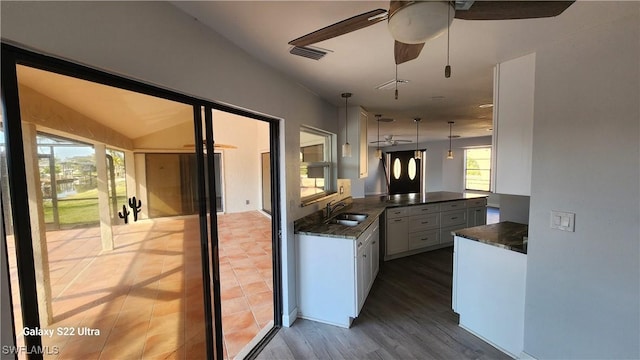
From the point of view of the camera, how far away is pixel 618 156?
5.09 feet

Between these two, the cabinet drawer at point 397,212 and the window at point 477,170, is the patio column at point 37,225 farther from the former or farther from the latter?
the window at point 477,170

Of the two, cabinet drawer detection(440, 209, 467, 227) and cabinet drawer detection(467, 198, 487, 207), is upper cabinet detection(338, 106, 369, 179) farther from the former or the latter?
cabinet drawer detection(467, 198, 487, 207)

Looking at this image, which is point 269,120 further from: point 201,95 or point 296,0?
point 296,0

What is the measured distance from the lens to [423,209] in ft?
14.5

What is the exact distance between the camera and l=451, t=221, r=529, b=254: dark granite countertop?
2.09m

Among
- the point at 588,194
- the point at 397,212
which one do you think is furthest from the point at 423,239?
the point at 588,194

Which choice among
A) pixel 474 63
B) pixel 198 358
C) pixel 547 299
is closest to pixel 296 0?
pixel 474 63

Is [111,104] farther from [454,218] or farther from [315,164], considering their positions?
[454,218]

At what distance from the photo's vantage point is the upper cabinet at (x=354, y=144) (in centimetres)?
372

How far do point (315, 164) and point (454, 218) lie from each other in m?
2.99

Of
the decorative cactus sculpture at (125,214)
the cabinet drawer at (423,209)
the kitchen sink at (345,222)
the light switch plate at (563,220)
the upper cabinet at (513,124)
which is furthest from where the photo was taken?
the cabinet drawer at (423,209)

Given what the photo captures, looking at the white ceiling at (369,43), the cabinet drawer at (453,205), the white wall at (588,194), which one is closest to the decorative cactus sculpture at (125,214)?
the white ceiling at (369,43)

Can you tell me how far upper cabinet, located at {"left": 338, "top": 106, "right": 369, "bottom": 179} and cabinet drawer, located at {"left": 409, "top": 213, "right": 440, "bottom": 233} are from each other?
1.31m

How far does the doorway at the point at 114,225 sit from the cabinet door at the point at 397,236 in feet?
9.76
